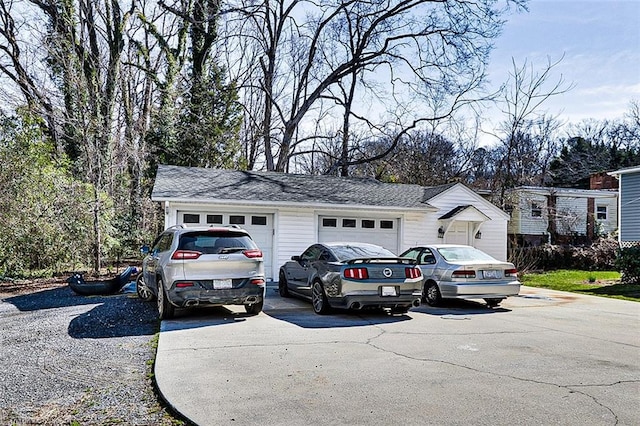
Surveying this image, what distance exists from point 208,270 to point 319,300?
2351mm

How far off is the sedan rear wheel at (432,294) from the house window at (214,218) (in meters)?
6.81

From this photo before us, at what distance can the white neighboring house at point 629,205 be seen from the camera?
2169 cm

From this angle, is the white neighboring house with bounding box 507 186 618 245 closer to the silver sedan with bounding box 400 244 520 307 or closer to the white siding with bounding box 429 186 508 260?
the white siding with bounding box 429 186 508 260

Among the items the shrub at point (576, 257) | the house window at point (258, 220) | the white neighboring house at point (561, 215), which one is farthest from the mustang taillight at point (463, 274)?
the white neighboring house at point (561, 215)

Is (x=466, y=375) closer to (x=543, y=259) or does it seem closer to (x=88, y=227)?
(x=88, y=227)

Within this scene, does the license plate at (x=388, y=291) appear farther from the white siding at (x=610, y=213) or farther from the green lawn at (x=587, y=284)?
the white siding at (x=610, y=213)

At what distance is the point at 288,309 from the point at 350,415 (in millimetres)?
6415

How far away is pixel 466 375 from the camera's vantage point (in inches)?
228

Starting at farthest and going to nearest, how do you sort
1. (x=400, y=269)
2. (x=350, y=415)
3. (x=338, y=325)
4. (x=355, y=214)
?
(x=355, y=214) < (x=400, y=269) < (x=338, y=325) < (x=350, y=415)

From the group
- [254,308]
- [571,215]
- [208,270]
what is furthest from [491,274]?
[571,215]

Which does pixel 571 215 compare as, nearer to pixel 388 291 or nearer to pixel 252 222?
pixel 252 222

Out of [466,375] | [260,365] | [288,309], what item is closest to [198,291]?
[288,309]

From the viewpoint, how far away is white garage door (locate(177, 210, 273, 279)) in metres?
15.7

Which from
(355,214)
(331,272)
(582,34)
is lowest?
(331,272)
